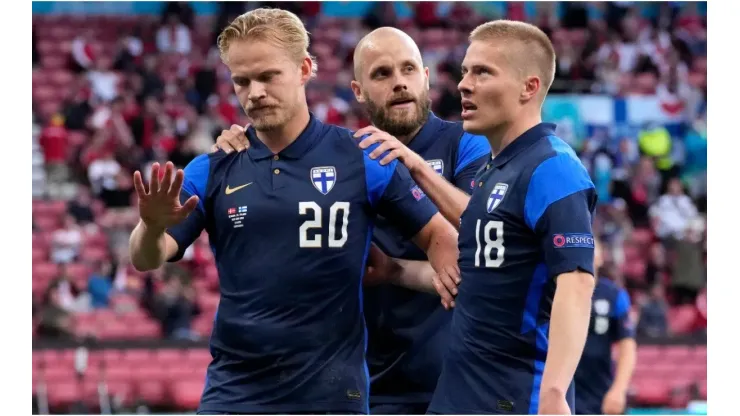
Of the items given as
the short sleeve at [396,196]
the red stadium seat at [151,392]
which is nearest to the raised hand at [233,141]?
the short sleeve at [396,196]

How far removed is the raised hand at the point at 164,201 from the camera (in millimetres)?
4387

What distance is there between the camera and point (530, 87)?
178 inches

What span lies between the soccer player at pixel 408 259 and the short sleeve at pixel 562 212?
43.4 inches

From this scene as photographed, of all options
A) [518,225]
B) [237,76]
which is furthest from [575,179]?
[237,76]

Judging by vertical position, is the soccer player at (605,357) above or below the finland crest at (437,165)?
below

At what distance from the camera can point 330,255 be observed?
473 cm

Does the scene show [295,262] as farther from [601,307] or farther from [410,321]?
[601,307]

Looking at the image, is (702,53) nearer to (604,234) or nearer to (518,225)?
(604,234)

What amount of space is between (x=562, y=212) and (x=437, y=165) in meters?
1.43

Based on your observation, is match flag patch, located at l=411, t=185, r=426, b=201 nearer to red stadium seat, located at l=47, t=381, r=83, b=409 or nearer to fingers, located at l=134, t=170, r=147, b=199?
fingers, located at l=134, t=170, r=147, b=199

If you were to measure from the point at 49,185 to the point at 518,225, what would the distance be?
14.6 metres

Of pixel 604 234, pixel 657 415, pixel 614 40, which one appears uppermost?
pixel 614 40

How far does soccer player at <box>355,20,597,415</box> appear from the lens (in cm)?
407

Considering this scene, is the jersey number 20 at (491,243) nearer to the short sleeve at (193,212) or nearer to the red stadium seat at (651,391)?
the short sleeve at (193,212)
